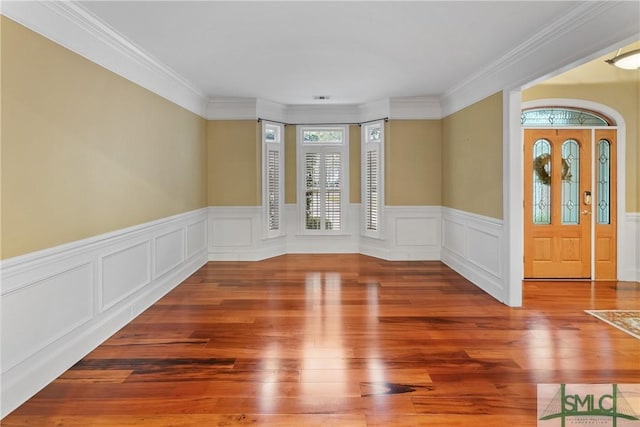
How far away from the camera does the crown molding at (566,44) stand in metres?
2.83

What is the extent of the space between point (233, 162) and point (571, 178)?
5.07 meters

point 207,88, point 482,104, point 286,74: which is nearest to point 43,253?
point 286,74

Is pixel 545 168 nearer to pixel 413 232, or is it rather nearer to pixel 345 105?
pixel 413 232

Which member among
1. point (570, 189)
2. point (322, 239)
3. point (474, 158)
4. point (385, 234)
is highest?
point (474, 158)

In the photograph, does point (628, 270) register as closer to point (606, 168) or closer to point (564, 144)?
point (606, 168)

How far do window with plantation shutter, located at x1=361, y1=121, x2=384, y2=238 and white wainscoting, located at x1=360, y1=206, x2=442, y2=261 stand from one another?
0.82ft

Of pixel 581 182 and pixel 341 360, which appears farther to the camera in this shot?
pixel 581 182

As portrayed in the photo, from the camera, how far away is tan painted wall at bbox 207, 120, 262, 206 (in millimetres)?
6789

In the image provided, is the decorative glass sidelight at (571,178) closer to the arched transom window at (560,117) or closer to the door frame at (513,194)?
the arched transom window at (560,117)

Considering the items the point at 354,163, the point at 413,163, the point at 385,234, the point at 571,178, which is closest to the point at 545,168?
the point at 571,178

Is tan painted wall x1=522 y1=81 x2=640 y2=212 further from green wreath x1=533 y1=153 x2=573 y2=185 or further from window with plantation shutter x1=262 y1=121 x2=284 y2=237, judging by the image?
window with plantation shutter x1=262 y1=121 x2=284 y2=237

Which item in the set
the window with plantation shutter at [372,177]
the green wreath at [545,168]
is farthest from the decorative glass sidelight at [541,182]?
the window with plantation shutter at [372,177]

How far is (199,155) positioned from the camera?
6.34 metres

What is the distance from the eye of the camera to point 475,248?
5359mm
